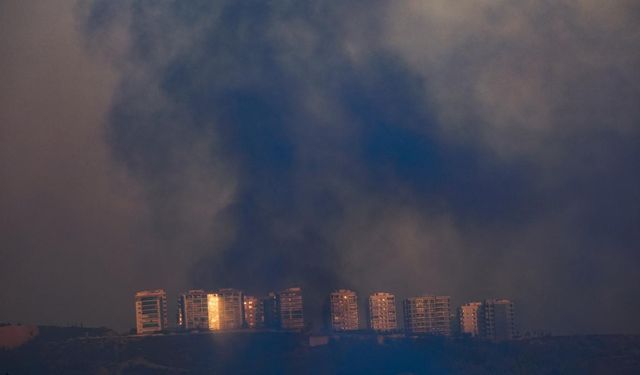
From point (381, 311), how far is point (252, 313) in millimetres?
5236

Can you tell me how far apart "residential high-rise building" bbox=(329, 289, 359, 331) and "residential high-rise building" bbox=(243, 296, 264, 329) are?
2.49 metres

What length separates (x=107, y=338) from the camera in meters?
57.7

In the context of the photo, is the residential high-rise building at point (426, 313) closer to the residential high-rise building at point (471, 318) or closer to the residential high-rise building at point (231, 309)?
the residential high-rise building at point (471, 318)

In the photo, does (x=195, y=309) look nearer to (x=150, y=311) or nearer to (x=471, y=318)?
(x=150, y=311)

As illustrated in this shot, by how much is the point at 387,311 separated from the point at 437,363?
6.32 m

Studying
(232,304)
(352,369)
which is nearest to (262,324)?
(232,304)

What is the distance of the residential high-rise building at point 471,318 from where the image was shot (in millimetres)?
60219

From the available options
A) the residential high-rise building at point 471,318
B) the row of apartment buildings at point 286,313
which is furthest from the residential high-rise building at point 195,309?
the residential high-rise building at point 471,318

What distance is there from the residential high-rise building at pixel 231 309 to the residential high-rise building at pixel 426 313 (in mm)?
6395

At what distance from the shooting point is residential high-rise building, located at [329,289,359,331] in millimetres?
58906

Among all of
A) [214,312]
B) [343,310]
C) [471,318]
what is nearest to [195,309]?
[214,312]

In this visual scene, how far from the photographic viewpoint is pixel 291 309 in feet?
190

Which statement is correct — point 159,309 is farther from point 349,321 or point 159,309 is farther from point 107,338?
point 349,321

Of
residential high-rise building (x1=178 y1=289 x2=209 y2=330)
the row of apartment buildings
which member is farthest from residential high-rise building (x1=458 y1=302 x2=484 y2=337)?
residential high-rise building (x1=178 y1=289 x2=209 y2=330)
